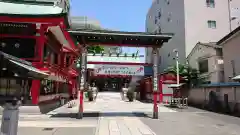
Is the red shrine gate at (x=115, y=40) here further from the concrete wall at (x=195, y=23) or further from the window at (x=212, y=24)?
the window at (x=212, y=24)

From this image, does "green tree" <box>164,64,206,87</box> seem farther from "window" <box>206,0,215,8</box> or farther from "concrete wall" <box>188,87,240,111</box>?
"window" <box>206,0,215,8</box>

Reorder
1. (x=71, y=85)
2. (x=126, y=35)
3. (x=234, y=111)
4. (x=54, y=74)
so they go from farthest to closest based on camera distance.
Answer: (x=71, y=85)
(x=54, y=74)
(x=234, y=111)
(x=126, y=35)

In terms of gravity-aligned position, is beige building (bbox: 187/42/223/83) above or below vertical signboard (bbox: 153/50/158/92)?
above

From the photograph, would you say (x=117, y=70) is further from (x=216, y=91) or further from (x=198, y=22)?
(x=216, y=91)

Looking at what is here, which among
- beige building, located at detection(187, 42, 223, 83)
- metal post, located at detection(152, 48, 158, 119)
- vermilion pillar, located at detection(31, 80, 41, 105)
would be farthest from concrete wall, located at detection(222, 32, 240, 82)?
vermilion pillar, located at detection(31, 80, 41, 105)

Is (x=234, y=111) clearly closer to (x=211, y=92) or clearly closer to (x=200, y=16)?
(x=211, y=92)

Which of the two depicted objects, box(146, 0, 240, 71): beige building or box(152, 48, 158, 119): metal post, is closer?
box(152, 48, 158, 119): metal post

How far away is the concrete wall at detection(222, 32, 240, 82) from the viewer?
813 inches

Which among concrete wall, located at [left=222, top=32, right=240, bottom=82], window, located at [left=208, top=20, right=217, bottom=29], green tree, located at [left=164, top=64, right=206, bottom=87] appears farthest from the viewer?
window, located at [left=208, top=20, right=217, bottom=29]

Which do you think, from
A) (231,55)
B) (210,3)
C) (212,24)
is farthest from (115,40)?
(210,3)

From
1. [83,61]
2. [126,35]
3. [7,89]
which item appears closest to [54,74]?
[83,61]

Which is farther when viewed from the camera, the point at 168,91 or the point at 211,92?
the point at 168,91

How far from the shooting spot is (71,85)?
32.0 m

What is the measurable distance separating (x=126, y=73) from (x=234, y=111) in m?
17.5
